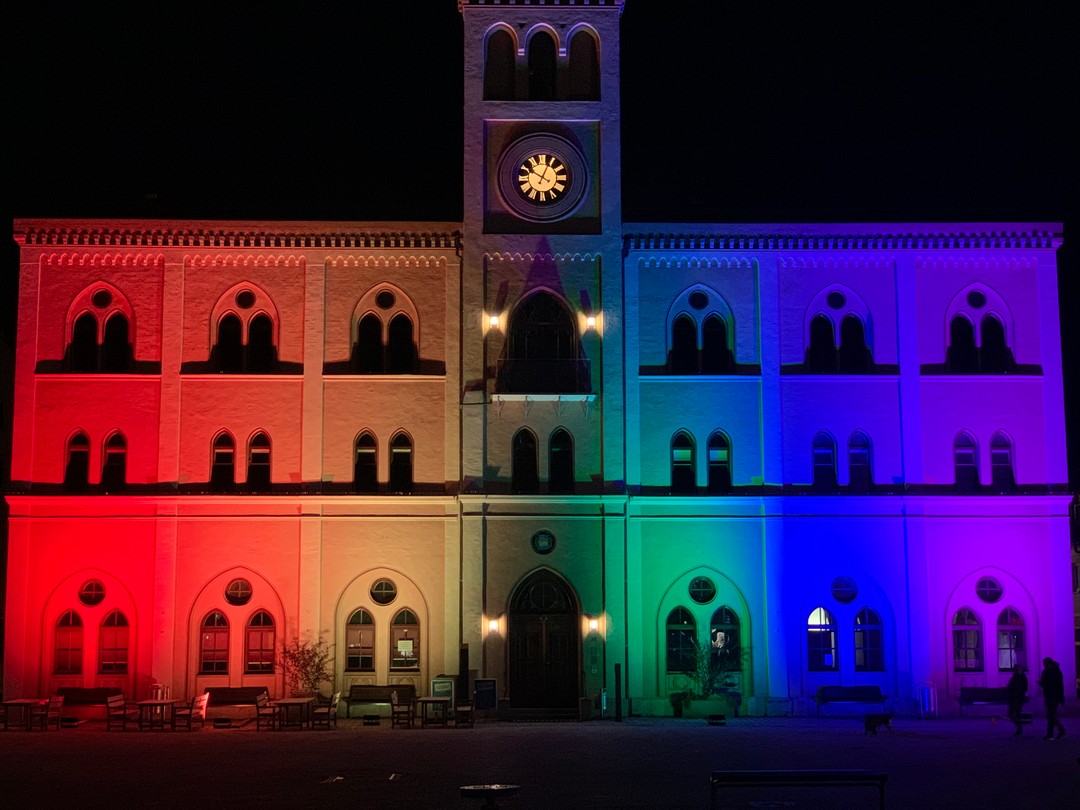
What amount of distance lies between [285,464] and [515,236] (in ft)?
31.6

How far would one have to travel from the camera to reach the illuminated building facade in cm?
3875

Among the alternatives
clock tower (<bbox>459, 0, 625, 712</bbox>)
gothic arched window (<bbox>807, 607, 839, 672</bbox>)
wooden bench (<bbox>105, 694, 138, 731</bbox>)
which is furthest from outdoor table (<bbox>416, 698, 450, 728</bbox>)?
gothic arched window (<bbox>807, 607, 839, 672</bbox>)

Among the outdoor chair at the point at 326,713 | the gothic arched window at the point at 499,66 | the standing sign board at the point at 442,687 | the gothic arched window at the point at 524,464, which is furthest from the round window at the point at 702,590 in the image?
the gothic arched window at the point at 499,66

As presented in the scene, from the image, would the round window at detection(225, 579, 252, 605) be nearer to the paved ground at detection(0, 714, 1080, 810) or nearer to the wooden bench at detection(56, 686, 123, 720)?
the wooden bench at detection(56, 686, 123, 720)

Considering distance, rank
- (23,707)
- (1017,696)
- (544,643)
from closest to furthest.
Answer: (1017,696) < (23,707) < (544,643)

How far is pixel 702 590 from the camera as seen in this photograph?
39.5 metres

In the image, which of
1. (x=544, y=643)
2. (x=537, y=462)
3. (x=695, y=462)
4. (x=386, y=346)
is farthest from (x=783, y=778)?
(x=386, y=346)

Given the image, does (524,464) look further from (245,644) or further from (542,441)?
(245,644)

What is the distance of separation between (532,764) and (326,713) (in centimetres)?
1041

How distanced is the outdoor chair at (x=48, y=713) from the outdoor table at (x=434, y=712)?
9783 mm

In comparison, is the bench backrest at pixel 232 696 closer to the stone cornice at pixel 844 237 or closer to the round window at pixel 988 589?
the stone cornice at pixel 844 237

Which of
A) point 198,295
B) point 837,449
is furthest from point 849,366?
point 198,295

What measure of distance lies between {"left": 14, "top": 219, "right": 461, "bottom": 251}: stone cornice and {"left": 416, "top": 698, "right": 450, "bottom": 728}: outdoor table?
1338 cm

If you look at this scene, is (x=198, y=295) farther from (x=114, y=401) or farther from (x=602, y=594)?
(x=602, y=594)
